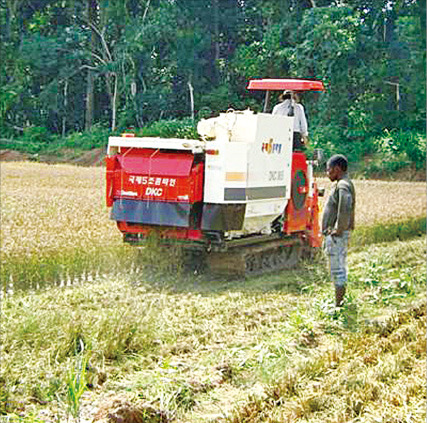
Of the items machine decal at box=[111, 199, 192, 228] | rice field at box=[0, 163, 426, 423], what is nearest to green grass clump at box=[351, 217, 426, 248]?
rice field at box=[0, 163, 426, 423]

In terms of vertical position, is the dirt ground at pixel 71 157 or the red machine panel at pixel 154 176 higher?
the red machine panel at pixel 154 176

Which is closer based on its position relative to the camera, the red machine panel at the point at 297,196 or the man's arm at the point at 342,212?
the man's arm at the point at 342,212

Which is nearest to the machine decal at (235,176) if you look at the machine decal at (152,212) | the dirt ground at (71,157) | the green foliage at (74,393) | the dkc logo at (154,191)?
the machine decal at (152,212)

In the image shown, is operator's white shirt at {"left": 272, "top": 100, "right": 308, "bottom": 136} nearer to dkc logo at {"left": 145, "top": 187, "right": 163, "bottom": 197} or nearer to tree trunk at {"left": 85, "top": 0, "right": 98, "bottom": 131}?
dkc logo at {"left": 145, "top": 187, "right": 163, "bottom": 197}

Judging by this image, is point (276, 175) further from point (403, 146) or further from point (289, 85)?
point (403, 146)

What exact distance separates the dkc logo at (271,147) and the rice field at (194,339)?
1.36 metres

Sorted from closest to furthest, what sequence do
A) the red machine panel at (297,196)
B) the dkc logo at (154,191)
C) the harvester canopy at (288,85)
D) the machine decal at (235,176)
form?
the harvester canopy at (288,85)
the machine decal at (235,176)
the dkc logo at (154,191)
the red machine panel at (297,196)

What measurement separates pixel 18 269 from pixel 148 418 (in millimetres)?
3723

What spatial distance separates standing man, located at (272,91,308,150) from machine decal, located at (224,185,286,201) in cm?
57

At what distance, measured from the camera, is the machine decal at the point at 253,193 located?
7.92 meters

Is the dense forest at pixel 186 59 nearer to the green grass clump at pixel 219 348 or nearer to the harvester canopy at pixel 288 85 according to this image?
the harvester canopy at pixel 288 85

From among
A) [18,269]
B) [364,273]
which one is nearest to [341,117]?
[364,273]

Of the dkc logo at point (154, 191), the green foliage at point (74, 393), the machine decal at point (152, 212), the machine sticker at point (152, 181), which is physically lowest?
the green foliage at point (74, 393)

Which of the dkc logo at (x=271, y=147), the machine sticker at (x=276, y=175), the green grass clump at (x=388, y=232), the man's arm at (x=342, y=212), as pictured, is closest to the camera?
the man's arm at (x=342, y=212)
